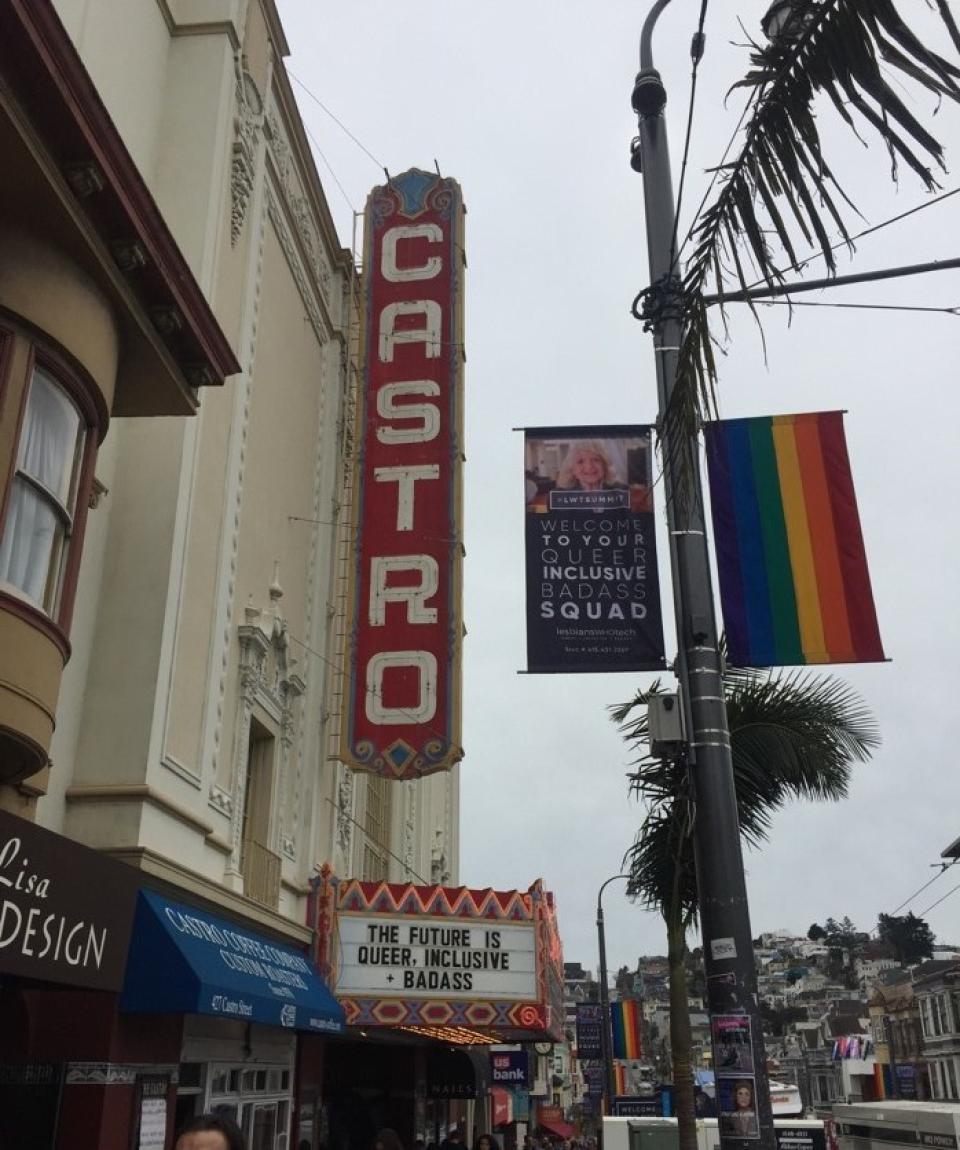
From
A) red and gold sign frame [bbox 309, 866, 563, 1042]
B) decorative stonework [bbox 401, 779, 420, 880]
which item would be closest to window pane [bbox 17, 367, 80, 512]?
red and gold sign frame [bbox 309, 866, 563, 1042]

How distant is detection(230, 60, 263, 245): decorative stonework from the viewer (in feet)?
45.4

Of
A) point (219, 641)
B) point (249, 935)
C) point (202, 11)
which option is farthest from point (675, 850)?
point (202, 11)

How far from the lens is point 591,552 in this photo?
27.4 ft

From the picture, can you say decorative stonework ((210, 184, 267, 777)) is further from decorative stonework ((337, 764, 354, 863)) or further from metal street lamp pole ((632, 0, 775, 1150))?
metal street lamp pole ((632, 0, 775, 1150))

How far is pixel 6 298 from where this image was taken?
775cm

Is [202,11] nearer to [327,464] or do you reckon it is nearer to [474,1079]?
[327,464]

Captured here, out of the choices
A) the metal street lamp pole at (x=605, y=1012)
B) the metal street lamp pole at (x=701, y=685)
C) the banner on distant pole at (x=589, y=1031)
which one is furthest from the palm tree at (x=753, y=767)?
the banner on distant pole at (x=589, y=1031)

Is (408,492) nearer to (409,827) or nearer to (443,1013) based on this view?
(443,1013)

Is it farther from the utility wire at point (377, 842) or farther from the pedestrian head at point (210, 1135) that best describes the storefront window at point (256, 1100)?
the pedestrian head at point (210, 1135)

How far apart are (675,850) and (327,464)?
829cm

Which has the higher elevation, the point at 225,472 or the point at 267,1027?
the point at 225,472

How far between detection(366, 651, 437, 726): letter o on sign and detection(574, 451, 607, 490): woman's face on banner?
23.3ft

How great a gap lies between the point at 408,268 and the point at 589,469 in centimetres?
1072

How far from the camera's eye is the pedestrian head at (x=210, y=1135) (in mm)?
2953
